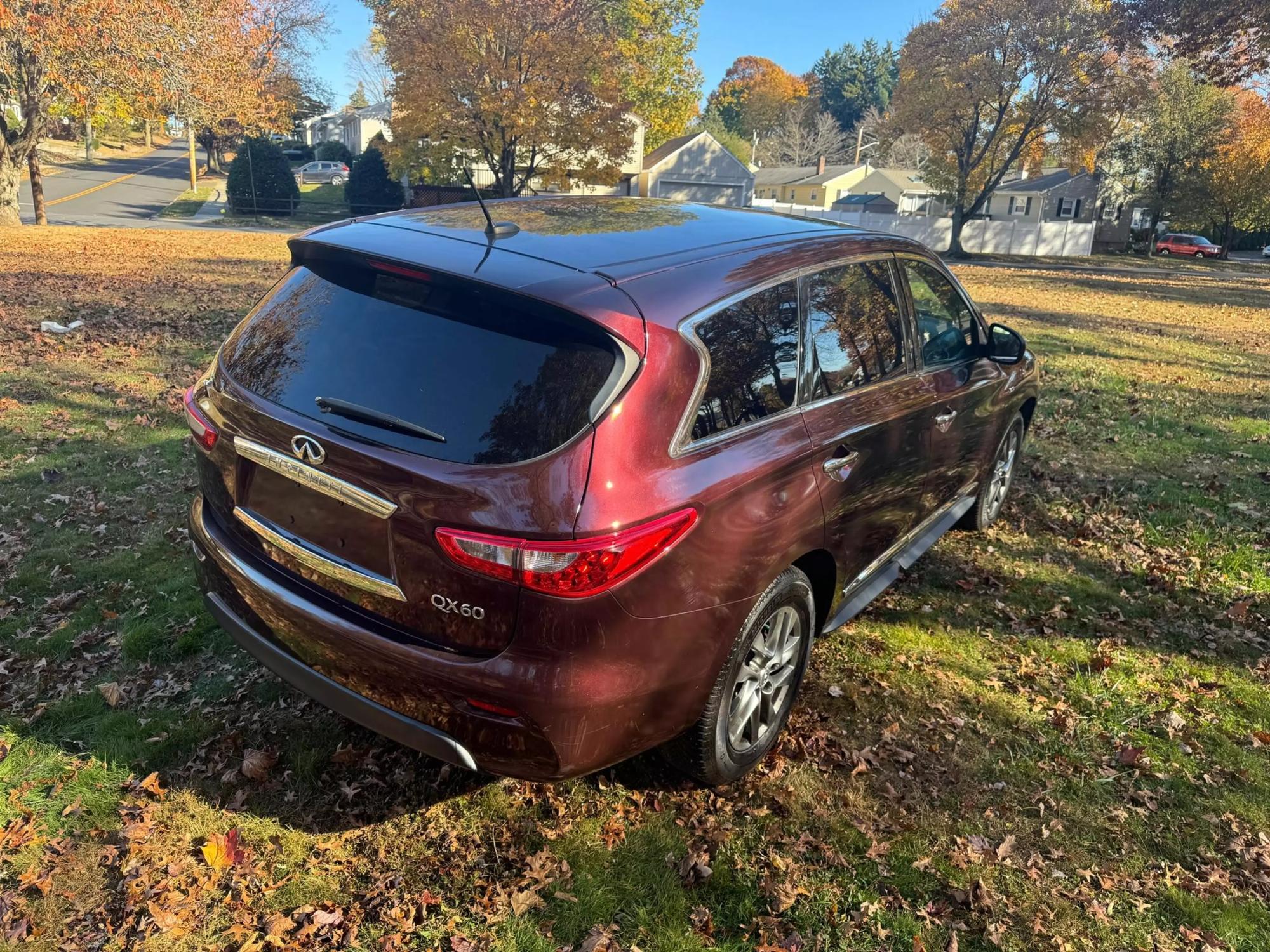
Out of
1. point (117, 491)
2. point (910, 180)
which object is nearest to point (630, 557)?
point (117, 491)

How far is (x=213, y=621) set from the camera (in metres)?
4.02

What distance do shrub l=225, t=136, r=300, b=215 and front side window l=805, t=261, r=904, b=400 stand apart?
37.3 meters

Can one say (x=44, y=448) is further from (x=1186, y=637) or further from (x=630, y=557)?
(x=1186, y=637)

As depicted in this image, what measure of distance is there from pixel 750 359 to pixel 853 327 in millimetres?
854

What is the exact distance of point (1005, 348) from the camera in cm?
479

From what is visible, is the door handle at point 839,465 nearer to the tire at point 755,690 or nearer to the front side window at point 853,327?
the front side window at point 853,327

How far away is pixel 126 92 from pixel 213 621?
22899 mm

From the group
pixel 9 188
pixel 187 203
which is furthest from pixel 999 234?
pixel 9 188

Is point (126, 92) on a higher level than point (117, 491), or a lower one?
higher

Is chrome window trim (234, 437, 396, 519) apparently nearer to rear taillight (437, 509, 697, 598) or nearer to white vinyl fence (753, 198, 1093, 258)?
rear taillight (437, 509, 697, 598)

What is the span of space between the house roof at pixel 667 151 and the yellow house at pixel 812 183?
20.1 m

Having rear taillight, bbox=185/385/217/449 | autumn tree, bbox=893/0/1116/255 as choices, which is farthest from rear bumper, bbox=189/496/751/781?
autumn tree, bbox=893/0/1116/255

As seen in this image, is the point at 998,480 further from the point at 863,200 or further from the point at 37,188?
the point at 863,200

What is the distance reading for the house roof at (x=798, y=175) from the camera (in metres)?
69.9
